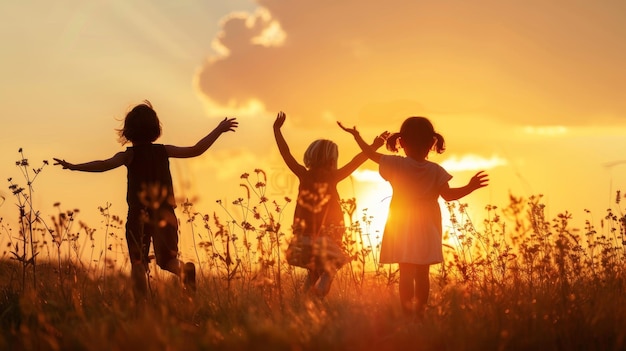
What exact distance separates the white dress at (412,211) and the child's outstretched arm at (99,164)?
8.89 feet

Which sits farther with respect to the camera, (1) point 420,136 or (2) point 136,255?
(2) point 136,255

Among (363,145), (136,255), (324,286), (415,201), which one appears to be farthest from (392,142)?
(136,255)

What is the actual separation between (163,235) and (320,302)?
2.11 m

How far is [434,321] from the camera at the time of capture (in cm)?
516

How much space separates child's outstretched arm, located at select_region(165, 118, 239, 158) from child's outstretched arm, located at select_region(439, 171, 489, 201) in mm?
2324

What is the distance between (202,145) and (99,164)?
107 cm

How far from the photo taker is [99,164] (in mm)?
7652

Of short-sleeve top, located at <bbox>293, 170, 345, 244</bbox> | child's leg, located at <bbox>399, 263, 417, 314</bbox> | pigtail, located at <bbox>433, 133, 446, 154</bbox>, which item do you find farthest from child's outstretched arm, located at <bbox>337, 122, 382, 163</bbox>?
child's leg, located at <bbox>399, 263, 417, 314</bbox>

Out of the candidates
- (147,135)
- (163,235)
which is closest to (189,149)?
(147,135)

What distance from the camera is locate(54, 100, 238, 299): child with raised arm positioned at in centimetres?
750

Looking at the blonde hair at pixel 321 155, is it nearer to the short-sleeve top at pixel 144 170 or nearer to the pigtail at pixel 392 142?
the pigtail at pixel 392 142

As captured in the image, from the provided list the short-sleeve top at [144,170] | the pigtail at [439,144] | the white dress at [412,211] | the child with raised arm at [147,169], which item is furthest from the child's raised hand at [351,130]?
the short-sleeve top at [144,170]

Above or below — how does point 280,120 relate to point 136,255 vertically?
above

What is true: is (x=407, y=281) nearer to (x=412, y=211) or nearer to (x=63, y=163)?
(x=412, y=211)
